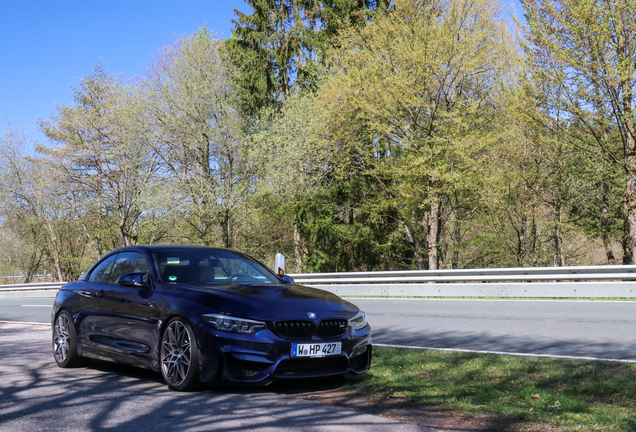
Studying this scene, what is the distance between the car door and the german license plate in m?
1.48

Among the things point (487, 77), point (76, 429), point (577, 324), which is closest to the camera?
point (76, 429)

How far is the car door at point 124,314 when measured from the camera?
6375mm

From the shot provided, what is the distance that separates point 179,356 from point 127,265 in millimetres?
1793

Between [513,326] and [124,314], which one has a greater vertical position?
[124,314]

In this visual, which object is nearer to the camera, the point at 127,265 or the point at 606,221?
the point at 127,265

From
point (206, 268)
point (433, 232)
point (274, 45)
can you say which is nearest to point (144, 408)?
point (206, 268)

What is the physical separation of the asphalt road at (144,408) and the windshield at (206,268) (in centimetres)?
112

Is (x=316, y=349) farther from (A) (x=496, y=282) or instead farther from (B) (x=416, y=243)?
(B) (x=416, y=243)

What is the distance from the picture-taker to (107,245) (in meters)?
42.8

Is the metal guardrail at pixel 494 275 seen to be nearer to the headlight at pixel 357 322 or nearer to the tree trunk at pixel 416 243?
the tree trunk at pixel 416 243

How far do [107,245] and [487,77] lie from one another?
91.4ft

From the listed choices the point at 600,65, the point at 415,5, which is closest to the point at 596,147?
the point at 600,65

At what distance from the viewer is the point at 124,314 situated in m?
6.72

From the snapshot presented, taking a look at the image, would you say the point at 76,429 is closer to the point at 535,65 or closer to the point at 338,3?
the point at 535,65
